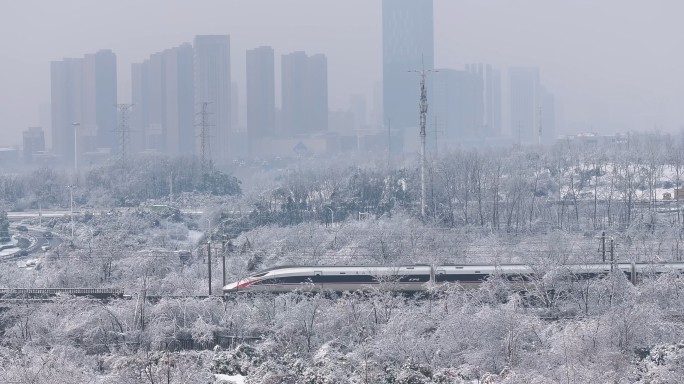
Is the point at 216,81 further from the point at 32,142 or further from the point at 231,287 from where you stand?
the point at 231,287

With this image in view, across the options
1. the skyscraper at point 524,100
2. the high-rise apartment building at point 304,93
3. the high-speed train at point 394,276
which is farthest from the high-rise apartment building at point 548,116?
the high-speed train at point 394,276

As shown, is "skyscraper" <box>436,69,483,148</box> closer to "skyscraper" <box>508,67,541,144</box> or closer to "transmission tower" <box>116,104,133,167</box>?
"skyscraper" <box>508,67,541,144</box>

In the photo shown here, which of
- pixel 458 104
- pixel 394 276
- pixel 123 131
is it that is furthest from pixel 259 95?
pixel 394 276

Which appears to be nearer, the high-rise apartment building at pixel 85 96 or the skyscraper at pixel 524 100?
the high-rise apartment building at pixel 85 96

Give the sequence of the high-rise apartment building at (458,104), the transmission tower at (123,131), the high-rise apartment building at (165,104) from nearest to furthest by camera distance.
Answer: the transmission tower at (123,131) < the high-rise apartment building at (165,104) < the high-rise apartment building at (458,104)

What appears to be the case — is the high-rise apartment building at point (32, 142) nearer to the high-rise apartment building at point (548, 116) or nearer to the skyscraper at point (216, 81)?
the skyscraper at point (216, 81)
